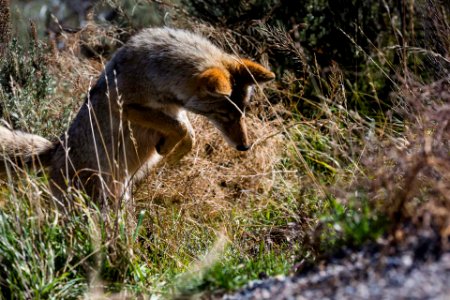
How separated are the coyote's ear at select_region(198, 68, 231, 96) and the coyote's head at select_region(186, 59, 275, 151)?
30 mm

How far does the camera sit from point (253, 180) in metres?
6.25

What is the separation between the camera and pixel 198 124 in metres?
6.81

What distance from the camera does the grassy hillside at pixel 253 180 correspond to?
3678mm

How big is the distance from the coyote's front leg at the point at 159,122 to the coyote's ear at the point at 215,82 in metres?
0.55

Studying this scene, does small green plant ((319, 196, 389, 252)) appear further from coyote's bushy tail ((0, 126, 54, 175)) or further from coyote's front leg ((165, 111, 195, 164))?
coyote's bushy tail ((0, 126, 54, 175))

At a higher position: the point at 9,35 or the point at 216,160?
the point at 9,35

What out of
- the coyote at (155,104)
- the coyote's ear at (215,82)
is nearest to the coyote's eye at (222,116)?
the coyote at (155,104)

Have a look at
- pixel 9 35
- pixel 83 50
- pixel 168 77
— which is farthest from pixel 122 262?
pixel 83 50

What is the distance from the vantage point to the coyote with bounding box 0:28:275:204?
18.8 feet

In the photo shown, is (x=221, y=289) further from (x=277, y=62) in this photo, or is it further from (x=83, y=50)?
(x=83, y=50)

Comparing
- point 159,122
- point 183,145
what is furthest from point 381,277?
point 183,145

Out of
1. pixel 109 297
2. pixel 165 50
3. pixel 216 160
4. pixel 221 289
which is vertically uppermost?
pixel 165 50

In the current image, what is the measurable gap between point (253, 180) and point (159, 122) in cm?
94

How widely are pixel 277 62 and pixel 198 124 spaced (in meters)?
1.45
